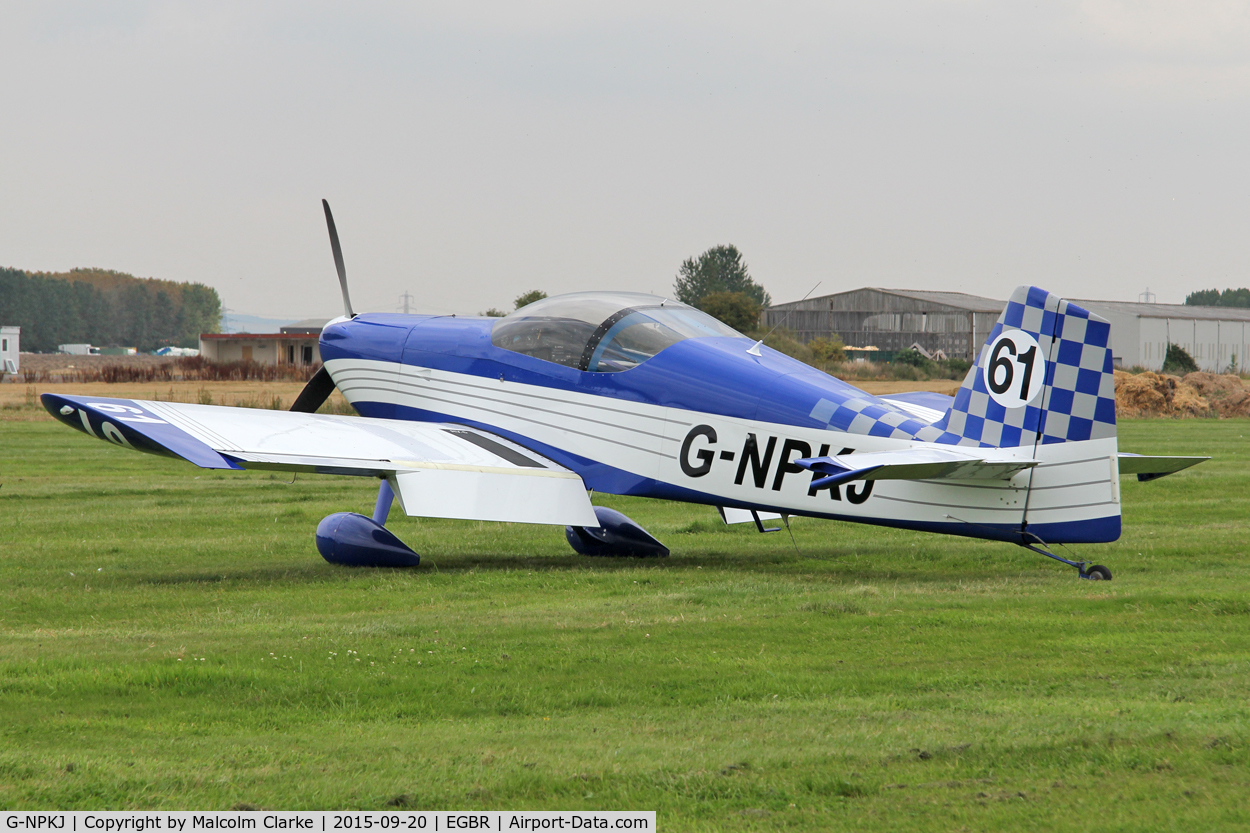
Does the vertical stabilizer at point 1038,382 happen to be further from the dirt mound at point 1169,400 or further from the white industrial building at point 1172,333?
the white industrial building at point 1172,333

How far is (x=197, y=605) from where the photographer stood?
8102 millimetres

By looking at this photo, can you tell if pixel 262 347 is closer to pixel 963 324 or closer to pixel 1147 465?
pixel 963 324

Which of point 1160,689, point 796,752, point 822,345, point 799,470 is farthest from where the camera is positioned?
point 822,345

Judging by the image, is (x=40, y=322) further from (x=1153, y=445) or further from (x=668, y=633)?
(x=668, y=633)

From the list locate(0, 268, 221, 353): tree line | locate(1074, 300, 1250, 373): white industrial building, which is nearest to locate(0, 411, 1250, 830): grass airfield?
locate(1074, 300, 1250, 373): white industrial building

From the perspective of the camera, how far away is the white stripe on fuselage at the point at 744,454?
27.0 ft

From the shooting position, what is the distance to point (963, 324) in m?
70.7

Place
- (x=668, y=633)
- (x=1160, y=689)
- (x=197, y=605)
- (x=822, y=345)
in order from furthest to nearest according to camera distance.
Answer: (x=822, y=345) → (x=197, y=605) → (x=668, y=633) → (x=1160, y=689)

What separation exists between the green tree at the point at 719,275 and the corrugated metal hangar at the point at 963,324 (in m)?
Answer: 25.2

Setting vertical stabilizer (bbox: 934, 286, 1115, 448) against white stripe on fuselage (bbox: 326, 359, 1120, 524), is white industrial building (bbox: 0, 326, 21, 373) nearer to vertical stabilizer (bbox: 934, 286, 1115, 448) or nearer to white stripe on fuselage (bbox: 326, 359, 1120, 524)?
white stripe on fuselage (bbox: 326, 359, 1120, 524)

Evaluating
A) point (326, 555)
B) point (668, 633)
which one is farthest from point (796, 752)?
point (326, 555)

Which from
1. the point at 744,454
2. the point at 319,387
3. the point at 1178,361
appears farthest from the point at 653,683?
the point at 1178,361

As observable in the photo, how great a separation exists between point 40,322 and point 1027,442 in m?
132

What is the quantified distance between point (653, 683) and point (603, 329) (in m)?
4.86
